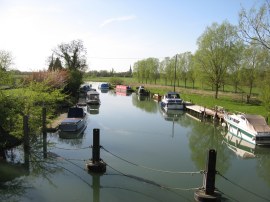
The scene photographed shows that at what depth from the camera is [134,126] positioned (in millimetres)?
30766

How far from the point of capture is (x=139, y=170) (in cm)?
1659

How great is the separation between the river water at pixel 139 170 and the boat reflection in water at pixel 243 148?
70 mm

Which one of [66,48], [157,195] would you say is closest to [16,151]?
[157,195]

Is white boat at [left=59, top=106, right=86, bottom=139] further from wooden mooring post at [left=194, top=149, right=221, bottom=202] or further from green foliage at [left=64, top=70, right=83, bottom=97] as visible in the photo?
green foliage at [left=64, top=70, right=83, bottom=97]

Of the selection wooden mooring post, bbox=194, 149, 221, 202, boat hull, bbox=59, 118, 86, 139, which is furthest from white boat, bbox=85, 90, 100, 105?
wooden mooring post, bbox=194, 149, 221, 202

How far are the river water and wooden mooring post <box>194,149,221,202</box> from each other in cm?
73

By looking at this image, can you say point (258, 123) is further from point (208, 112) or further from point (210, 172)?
point (210, 172)

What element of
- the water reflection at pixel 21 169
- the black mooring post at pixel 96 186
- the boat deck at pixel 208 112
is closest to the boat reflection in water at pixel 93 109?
the boat deck at pixel 208 112

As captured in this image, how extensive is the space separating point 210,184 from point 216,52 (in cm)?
3822

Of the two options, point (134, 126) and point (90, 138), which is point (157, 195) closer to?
point (90, 138)

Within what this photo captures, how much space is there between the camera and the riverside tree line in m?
21.1

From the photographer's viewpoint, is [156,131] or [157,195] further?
[156,131]

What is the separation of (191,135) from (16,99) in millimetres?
15241

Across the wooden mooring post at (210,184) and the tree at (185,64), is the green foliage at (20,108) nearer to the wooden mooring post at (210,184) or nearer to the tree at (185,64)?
the wooden mooring post at (210,184)
